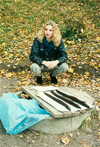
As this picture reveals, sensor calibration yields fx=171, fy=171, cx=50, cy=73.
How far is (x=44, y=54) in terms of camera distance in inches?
154

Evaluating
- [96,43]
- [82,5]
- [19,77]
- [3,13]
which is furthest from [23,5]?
[19,77]

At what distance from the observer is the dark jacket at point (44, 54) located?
3.77 meters

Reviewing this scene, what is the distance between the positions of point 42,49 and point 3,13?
509 centimetres

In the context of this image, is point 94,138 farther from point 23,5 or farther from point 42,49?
point 23,5

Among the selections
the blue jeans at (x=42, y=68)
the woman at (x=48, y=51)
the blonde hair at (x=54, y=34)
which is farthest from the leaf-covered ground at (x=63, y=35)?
the blonde hair at (x=54, y=34)

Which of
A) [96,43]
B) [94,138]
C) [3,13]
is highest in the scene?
[3,13]

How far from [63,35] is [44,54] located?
8.53 ft

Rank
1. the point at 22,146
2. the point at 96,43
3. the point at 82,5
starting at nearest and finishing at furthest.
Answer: the point at 22,146, the point at 96,43, the point at 82,5

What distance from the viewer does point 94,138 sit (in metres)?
2.66

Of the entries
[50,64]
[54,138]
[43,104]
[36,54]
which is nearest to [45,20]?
[36,54]

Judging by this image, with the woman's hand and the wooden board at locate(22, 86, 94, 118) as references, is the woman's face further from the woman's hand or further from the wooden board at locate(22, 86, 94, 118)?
the wooden board at locate(22, 86, 94, 118)

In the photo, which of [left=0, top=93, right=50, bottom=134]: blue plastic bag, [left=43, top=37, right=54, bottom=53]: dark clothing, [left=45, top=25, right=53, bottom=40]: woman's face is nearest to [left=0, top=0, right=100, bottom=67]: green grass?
[left=43, top=37, right=54, bottom=53]: dark clothing

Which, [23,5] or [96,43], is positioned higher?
[23,5]

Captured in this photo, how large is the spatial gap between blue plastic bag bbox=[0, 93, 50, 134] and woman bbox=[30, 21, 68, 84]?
1220 millimetres
